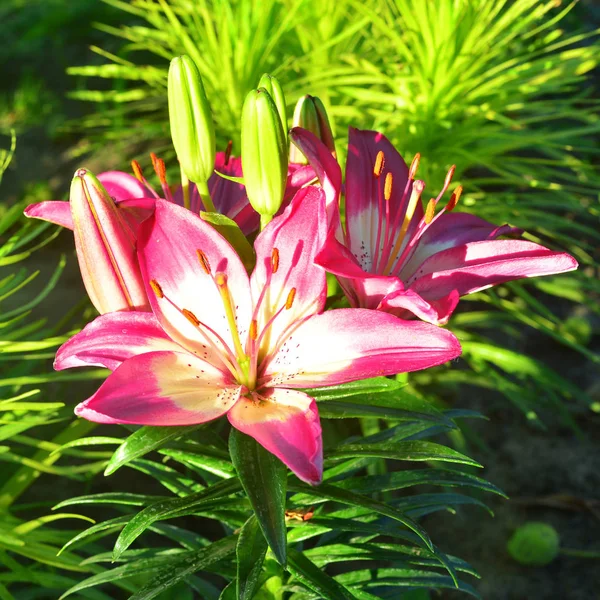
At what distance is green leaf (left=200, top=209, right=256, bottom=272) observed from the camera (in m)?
0.50

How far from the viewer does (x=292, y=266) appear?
506mm

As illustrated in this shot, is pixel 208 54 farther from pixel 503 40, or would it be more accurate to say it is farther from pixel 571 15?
pixel 571 15

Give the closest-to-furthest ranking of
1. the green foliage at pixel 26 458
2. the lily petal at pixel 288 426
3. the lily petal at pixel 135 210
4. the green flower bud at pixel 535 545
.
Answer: the lily petal at pixel 288 426, the lily petal at pixel 135 210, the green foliage at pixel 26 458, the green flower bud at pixel 535 545

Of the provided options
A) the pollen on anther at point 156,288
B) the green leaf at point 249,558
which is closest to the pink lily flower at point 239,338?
the pollen on anther at point 156,288

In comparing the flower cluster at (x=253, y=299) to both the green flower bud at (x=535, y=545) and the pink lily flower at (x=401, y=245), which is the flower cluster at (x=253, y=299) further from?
the green flower bud at (x=535, y=545)

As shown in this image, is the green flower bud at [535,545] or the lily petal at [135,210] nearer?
the lily petal at [135,210]

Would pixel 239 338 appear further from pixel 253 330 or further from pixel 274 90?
pixel 274 90

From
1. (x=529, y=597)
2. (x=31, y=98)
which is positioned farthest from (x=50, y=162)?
(x=529, y=597)

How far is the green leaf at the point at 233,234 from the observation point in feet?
1.66

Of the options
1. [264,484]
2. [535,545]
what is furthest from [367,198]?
[535,545]

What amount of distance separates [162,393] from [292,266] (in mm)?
124

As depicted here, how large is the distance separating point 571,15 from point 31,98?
5.53 feet

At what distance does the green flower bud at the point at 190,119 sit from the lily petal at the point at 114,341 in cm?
12

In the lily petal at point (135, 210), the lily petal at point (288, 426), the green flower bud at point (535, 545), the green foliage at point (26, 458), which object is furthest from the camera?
the green flower bud at point (535, 545)
